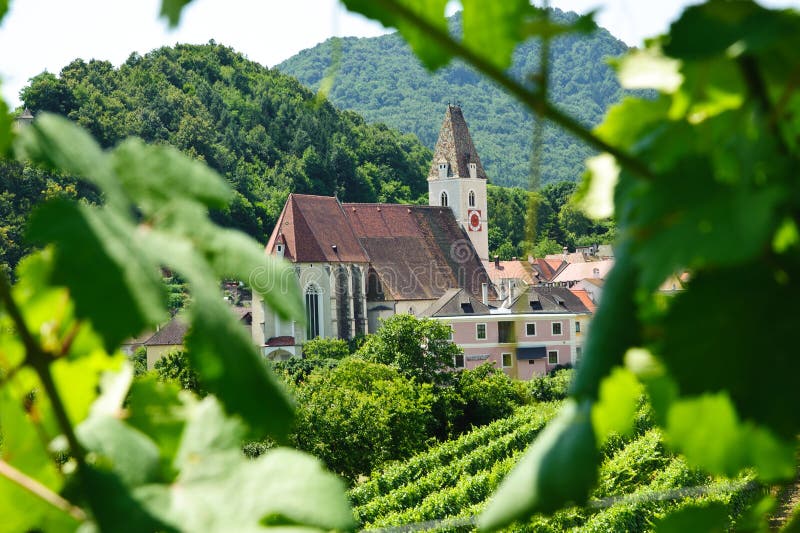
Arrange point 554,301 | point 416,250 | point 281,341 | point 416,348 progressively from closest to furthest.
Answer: point 416,348
point 554,301
point 281,341
point 416,250

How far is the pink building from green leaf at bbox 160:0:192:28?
32.5 meters

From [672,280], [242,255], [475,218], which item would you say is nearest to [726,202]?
[672,280]

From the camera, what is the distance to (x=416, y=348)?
25.4 m

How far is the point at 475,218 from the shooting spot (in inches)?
1735

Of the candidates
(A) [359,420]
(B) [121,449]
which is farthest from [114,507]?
(A) [359,420]

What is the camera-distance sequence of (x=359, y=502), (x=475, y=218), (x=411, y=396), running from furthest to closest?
(x=475, y=218)
(x=411, y=396)
(x=359, y=502)

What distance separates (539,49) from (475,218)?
4399cm

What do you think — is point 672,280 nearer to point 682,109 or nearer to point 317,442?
point 682,109

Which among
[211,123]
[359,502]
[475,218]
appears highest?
[211,123]

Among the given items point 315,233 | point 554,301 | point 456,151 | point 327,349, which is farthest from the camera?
point 456,151

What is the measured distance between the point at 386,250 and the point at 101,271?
39124mm

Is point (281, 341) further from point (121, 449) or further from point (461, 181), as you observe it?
point (121, 449)

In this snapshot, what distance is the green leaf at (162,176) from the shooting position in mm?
265

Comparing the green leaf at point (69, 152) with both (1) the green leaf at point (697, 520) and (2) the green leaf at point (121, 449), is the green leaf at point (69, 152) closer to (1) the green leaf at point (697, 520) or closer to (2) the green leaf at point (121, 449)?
(2) the green leaf at point (121, 449)
